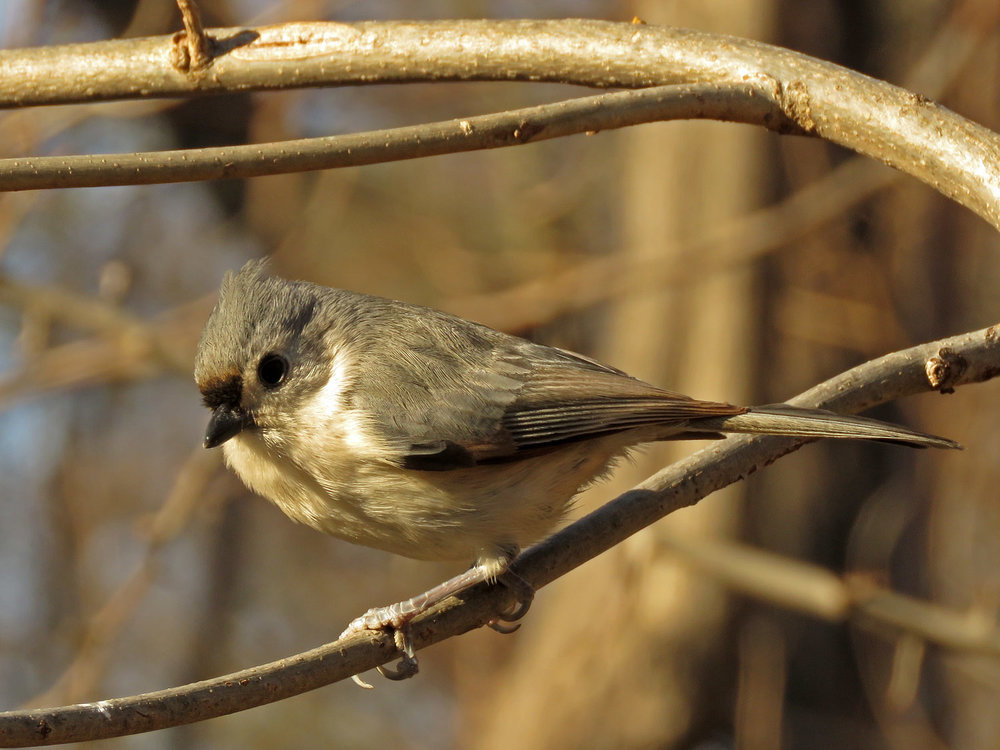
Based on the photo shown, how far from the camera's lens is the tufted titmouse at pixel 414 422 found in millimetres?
2447

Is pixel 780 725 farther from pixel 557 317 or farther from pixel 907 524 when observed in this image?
pixel 557 317

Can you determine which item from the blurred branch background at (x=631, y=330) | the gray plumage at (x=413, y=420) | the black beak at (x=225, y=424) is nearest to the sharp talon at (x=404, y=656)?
the gray plumage at (x=413, y=420)

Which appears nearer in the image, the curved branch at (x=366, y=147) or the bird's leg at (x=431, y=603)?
the curved branch at (x=366, y=147)

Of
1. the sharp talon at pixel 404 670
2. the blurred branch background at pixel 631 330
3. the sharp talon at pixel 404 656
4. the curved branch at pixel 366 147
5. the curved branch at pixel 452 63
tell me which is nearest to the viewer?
the curved branch at pixel 366 147

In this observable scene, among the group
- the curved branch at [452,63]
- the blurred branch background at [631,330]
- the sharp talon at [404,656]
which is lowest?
the sharp talon at [404,656]

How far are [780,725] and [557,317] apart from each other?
85.4 inches

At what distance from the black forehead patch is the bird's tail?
118 cm

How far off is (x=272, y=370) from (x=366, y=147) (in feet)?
2.76

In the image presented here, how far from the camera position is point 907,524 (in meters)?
5.36

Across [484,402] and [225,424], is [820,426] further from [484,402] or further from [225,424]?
[225,424]

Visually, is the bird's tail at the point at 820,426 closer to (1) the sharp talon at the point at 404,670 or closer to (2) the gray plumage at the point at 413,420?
(2) the gray plumage at the point at 413,420

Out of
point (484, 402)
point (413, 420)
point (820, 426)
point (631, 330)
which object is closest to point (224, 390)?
point (413, 420)

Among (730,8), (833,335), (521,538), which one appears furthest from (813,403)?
(730,8)

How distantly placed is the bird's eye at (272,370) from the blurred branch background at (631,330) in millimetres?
1969
